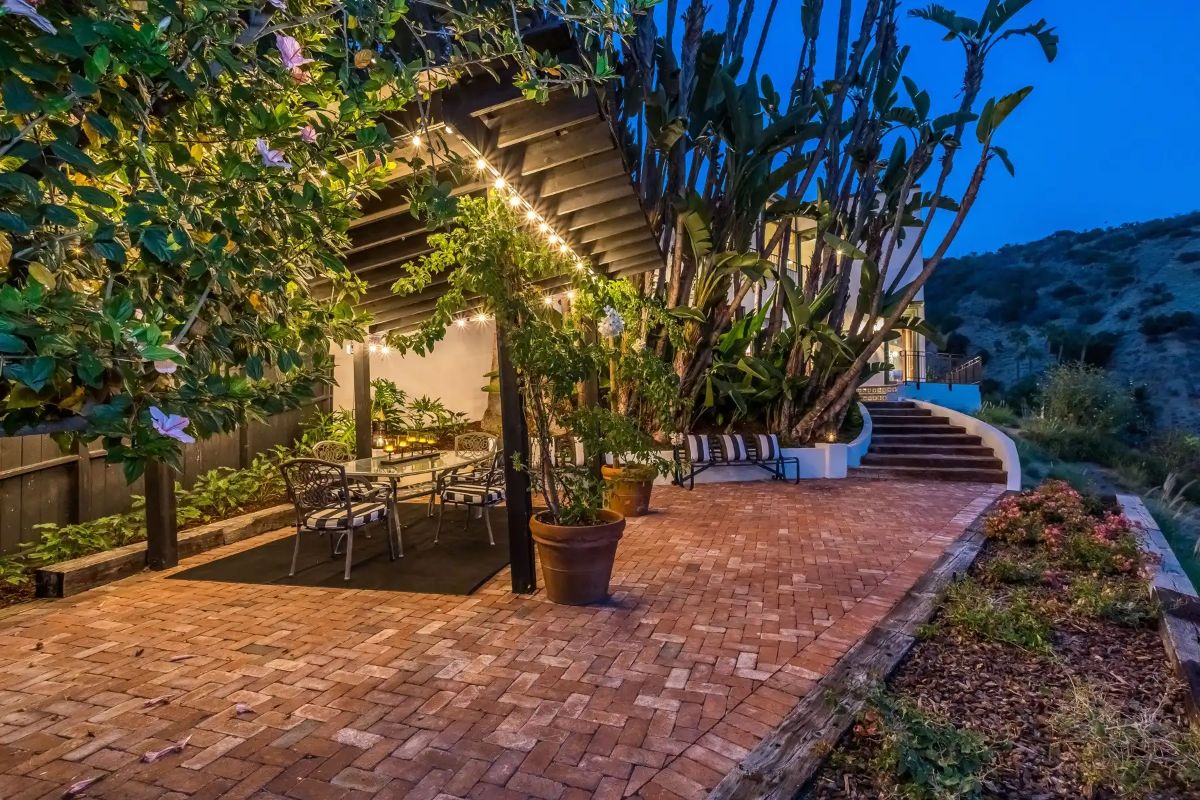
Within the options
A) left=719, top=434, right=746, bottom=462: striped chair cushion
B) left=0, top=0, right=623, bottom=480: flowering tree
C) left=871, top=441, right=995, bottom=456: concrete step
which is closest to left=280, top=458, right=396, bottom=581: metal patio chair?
left=0, top=0, right=623, bottom=480: flowering tree

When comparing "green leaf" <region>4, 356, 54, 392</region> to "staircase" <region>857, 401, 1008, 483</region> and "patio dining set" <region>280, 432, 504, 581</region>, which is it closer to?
"patio dining set" <region>280, 432, 504, 581</region>

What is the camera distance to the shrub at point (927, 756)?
84.0 inches

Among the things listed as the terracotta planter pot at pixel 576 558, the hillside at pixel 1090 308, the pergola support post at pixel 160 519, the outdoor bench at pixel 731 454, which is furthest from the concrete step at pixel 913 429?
the hillside at pixel 1090 308

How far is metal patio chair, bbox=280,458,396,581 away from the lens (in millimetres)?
4953

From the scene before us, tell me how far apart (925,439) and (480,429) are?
8.54m

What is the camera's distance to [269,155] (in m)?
1.63

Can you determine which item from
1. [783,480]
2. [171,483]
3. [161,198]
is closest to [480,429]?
[783,480]

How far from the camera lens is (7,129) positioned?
1.18m

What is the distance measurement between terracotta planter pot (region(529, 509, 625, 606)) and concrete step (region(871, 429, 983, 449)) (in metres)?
9.30

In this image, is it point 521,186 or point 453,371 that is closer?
point 521,186

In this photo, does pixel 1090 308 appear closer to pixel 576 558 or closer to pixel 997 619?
pixel 997 619

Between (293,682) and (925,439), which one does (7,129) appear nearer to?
(293,682)

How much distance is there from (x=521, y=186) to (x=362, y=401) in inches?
184

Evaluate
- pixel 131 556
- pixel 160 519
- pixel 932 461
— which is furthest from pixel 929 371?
pixel 131 556
